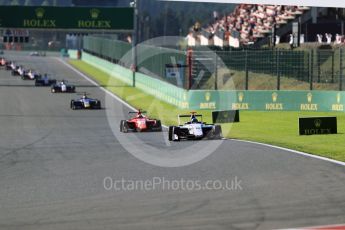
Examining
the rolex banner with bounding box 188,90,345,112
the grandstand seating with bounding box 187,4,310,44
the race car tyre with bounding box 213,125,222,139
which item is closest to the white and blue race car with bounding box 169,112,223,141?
the race car tyre with bounding box 213,125,222,139

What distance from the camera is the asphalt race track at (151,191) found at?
36.7 ft

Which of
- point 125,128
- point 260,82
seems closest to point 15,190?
point 125,128

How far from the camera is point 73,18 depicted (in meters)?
58.2

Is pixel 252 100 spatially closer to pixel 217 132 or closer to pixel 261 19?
pixel 217 132

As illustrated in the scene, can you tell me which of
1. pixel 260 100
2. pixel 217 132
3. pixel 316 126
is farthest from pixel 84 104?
pixel 316 126

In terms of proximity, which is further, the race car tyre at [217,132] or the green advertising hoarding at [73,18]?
the green advertising hoarding at [73,18]

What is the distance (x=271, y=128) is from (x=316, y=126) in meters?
3.07

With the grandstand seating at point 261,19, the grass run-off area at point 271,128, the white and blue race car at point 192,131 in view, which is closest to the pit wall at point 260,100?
the grass run-off area at point 271,128

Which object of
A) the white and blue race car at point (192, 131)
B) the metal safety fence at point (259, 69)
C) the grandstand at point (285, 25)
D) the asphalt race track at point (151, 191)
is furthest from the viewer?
the grandstand at point (285, 25)

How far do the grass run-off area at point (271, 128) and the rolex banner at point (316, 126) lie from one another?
Result: 293mm

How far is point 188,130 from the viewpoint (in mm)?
21844

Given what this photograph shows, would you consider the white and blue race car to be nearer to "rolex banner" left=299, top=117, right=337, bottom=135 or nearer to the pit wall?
"rolex banner" left=299, top=117, right=337, bottom=135

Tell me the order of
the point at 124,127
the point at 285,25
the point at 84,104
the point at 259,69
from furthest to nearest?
the point at 285,25 → the point at 259,69 → the point at 84,104 → the point at 124,127

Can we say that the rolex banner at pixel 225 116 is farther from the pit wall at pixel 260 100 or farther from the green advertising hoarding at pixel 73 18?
the green advertising hoarding at pixel 73 18
